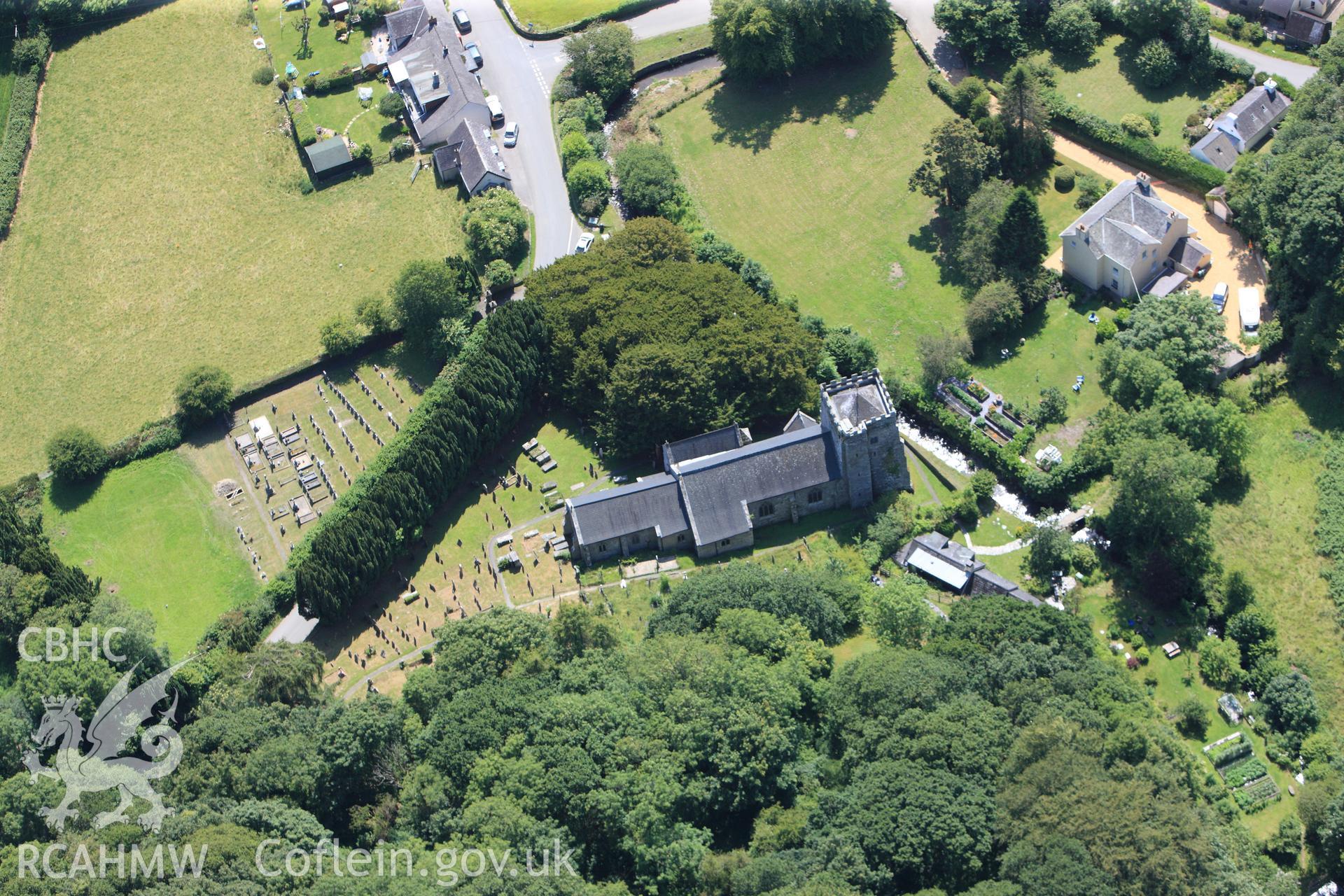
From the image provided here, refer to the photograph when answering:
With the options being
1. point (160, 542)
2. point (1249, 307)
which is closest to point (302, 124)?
point (160, 542)

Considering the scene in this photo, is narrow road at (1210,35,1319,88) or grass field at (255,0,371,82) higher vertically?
grass field at (255,0,371,82)

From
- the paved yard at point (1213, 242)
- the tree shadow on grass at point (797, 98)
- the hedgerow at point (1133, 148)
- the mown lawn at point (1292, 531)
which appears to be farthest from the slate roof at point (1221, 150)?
the tree shadow on grass at point (797, 98)

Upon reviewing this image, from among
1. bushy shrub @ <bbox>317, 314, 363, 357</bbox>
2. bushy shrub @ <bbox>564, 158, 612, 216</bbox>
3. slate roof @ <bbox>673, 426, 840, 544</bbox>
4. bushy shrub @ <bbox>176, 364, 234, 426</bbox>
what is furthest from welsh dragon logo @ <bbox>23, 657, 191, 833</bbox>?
bushy shrub @ <bbox>564, 158, 612, 216</bbox>

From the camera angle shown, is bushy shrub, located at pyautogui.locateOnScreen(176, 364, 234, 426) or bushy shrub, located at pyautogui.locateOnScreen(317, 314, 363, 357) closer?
bushy shrub, located at pyautogui.locateOnScreen(176, 364, 234, 426)

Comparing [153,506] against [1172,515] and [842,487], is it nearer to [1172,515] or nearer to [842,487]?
[842,487]

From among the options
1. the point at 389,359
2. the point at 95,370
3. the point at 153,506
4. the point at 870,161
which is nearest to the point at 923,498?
the point at 870,161

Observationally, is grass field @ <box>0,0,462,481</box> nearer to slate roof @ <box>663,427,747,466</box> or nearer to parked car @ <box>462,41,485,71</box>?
parked car @ <box>462,41,485,71</box>

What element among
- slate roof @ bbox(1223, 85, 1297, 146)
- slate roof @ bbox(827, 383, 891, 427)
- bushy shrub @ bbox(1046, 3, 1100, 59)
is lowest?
slate roof @ bbox(827, 383, 891, 427)

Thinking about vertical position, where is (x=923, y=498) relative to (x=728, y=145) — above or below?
below
